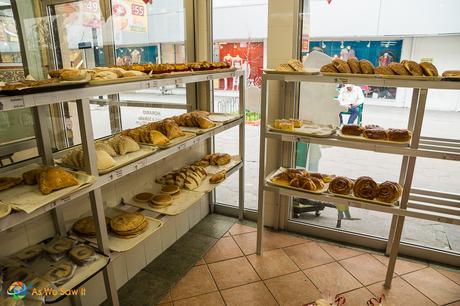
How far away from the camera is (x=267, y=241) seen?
293 centimetres

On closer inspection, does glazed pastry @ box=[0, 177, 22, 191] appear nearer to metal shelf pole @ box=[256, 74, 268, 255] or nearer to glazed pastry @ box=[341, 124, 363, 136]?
metal shelf pole @ box=[256, 74, 268, 255]

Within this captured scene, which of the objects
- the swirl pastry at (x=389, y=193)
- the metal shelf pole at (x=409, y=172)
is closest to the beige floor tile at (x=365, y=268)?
the metal shelf pole at (x=409, y=172)

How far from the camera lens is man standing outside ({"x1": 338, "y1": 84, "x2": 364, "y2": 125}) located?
2.73m

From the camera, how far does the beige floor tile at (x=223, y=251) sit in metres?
2.68

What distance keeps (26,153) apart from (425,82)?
2.39 m

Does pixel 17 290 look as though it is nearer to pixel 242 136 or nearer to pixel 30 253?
pixel 30 253

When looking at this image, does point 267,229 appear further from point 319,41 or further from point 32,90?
point 32,90

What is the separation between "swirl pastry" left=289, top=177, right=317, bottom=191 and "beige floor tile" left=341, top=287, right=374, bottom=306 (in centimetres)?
79

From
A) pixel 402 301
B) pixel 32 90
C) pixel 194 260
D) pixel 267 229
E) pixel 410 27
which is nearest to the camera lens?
pixel 32 90

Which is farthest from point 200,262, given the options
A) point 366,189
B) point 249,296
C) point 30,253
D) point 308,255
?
point 366,189

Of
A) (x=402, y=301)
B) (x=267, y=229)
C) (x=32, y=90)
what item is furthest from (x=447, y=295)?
(x=32, y=90)

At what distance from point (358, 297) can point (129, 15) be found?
2893 mm

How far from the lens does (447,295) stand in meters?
2.24

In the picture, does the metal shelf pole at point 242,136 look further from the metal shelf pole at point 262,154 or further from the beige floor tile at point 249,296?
the beige floor tile at point 249,296
